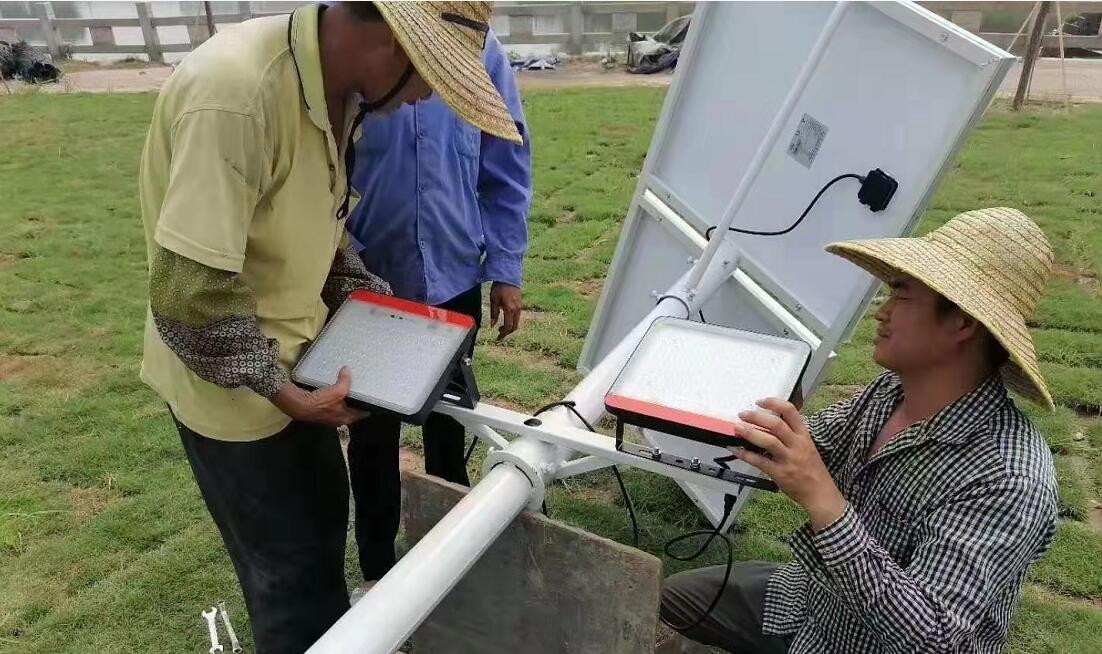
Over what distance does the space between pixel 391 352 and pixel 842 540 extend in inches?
37.0

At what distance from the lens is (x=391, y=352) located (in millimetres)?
1708

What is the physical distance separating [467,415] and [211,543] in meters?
1.63

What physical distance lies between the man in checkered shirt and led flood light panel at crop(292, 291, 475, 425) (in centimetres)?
62

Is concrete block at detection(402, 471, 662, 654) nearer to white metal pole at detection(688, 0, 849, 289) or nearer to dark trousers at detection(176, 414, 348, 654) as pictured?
dark trousers at detection(176, 414, 348, 654)

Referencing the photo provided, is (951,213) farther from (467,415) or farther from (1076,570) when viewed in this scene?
(467,415)

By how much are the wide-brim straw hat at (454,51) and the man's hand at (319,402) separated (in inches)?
22.3

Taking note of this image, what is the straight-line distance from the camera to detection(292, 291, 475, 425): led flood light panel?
162cm

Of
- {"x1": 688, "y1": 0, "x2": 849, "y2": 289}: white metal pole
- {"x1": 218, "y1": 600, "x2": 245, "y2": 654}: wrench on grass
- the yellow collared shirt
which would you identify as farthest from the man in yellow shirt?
{"x1": 688, "y1": 0, "x2": 849, "y2": 289}: white metal pole

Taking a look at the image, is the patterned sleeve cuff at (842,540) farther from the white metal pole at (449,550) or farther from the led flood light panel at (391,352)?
the led flood light panel at (391,352)

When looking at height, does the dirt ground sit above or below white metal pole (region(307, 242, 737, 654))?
below

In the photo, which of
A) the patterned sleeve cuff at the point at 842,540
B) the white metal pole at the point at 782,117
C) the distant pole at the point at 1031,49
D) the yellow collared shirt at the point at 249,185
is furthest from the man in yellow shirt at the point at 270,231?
the distant pole at the point at 1031,49

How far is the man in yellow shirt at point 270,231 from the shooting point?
1.32m

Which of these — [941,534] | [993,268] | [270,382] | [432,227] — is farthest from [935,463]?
[432,227]

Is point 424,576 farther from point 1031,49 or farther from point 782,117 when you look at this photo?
point 1031,49
